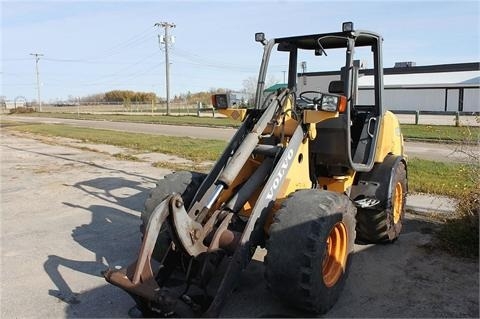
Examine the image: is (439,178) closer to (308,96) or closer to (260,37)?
(308,96)

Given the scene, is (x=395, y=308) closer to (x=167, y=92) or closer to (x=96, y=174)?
(x=96, y=174)

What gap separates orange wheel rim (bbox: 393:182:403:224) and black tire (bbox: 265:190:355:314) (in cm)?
225

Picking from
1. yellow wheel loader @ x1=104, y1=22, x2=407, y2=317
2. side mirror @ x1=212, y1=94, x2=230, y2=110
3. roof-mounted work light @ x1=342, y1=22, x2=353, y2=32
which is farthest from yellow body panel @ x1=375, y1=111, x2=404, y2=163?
side mirror @ x1=212, y1=94, x2=230, y2=110

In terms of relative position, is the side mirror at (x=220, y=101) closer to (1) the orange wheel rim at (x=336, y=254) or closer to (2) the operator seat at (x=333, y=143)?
(2) the operator seat at (x=333, y=143)

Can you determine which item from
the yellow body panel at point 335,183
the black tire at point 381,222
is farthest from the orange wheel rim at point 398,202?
the yellow body panel at point 335,183

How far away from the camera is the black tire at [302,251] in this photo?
3.89 metres

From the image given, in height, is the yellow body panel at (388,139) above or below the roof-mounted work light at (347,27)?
below

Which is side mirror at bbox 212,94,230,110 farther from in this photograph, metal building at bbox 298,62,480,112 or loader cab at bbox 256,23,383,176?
metal building at bbox 298,62,480,112

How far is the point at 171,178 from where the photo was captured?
5324mm

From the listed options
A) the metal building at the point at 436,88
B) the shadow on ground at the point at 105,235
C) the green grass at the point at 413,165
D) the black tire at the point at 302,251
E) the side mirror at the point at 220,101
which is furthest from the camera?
the metal building at the point at 436,88

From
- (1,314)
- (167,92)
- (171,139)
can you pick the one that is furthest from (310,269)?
(167,92)

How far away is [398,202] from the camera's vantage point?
21.3 ft

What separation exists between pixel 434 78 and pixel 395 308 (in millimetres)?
49592

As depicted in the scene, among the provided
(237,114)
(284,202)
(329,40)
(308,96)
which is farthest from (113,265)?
(329,40)
